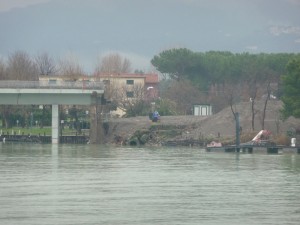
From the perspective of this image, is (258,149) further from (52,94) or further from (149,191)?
(149,191)

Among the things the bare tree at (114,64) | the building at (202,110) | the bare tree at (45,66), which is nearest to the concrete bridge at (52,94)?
the building at (202,110)

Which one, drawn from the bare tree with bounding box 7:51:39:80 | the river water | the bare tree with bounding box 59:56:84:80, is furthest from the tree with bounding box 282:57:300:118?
the bare tree with bounding box 7:51:39:80

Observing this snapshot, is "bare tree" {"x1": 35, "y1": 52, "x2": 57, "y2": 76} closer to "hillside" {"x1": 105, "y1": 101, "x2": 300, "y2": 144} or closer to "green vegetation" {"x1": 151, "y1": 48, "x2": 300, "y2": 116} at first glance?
"green vegetation" {"x1": 151, "y1": 48, "x2": 300, "y2": 116}

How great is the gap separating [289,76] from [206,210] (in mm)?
52899

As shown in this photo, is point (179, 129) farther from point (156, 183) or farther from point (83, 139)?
point (156, 183)

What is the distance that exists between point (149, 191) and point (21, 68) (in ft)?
341

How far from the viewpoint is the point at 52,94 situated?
100 meters

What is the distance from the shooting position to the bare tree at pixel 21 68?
133 m

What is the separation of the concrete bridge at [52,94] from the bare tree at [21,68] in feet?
97.4

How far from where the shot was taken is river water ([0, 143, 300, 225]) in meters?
34.7

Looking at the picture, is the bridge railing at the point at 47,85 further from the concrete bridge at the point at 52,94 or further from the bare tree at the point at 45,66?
the bare tree at the point at 45,66

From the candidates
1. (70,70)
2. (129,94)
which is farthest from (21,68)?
→ (129,94)

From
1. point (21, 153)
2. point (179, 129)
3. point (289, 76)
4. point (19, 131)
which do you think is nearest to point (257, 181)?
point (21, 153)

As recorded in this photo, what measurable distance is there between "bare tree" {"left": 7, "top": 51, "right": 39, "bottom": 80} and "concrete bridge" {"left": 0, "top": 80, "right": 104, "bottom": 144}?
97.4ft
